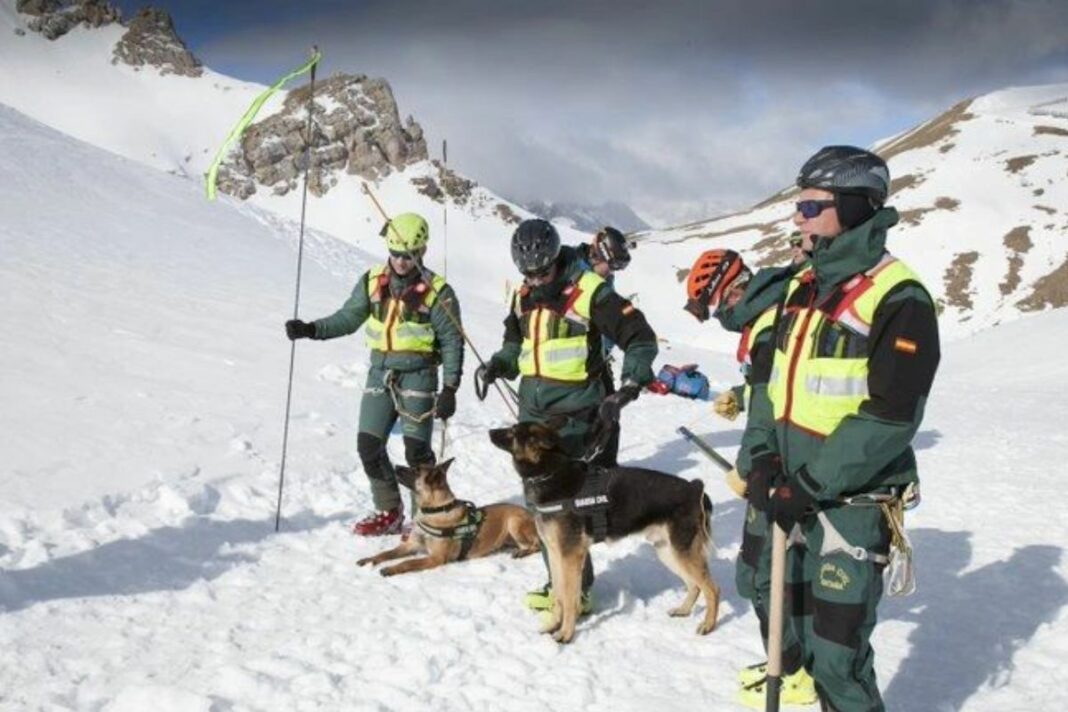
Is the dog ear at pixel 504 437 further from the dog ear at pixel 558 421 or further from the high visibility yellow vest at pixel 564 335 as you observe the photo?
the high visibility yellow vest at pixel 564 335

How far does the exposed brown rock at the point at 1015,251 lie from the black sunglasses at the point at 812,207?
83.8m

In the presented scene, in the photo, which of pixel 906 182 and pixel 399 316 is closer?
pixel 399 316

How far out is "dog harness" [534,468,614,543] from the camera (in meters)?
6.07

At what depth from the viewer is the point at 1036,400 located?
21.6 metres

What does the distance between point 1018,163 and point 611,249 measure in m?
120

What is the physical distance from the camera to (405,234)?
25.6ft

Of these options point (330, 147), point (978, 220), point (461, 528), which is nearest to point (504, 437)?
point (461, 528)

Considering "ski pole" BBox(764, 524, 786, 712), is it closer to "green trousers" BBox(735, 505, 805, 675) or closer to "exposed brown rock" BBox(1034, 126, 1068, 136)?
"green trousers" BBox(735, 505, 805, 675)

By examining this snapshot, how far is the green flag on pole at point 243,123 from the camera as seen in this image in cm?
785

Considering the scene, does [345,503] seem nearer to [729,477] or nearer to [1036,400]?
[729,477]

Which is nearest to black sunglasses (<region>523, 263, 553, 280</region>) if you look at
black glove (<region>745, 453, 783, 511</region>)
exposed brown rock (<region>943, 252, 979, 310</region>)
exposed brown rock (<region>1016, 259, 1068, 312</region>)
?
black glove (<region>745, 453, 783, 511</region>)

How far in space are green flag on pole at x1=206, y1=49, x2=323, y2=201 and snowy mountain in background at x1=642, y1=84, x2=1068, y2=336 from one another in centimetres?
7125

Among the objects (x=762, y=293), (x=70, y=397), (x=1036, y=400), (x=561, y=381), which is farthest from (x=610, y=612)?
(x=1036, y=400)

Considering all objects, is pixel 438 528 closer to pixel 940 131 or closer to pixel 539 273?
pixel 539 273
